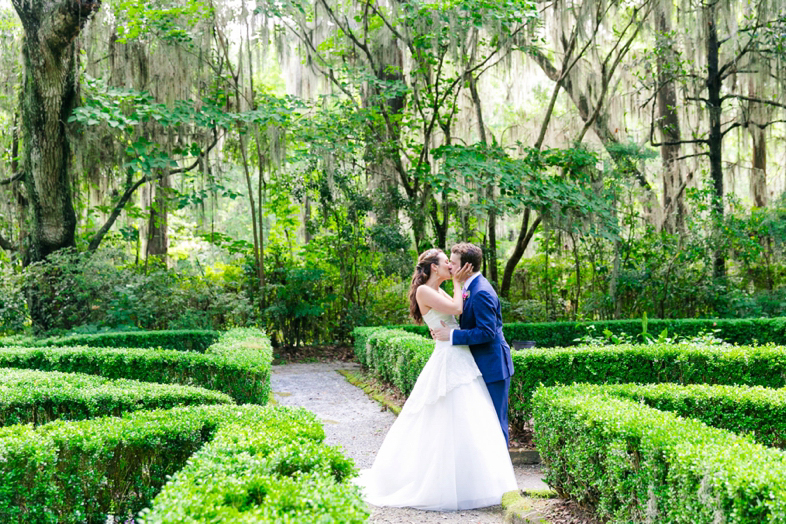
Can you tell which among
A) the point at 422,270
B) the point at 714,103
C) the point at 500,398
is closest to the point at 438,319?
the point at 422,270

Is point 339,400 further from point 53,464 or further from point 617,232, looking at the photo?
point 617,232

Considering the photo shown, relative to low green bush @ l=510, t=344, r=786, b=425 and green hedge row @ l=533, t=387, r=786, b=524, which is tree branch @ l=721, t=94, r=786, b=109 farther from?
green hedge row @ l=533, t=387, r=786, b=524

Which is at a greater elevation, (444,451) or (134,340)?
(134,340)

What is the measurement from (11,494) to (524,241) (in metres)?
11.7

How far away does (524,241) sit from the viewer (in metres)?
13.4

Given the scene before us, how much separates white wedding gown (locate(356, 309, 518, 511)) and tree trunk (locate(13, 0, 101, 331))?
7.71 m

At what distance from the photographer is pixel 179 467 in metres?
3.22

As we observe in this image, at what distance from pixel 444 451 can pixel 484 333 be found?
2.66ft

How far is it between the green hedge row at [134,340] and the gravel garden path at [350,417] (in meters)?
1.29

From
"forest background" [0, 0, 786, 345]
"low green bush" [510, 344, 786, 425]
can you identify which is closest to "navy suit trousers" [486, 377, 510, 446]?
"low green bush" [510, 344, 786, 425]

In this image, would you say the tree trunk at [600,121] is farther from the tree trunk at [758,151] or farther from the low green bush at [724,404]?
the low green bush at [724,404]

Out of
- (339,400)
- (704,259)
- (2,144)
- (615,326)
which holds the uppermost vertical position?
(2,144)

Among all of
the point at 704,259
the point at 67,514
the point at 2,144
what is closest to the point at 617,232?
the point at 704,259

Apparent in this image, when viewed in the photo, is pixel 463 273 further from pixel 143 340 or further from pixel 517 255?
pixel 517 255
